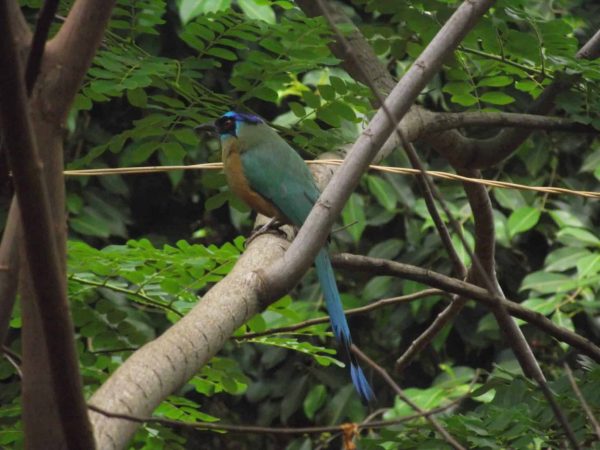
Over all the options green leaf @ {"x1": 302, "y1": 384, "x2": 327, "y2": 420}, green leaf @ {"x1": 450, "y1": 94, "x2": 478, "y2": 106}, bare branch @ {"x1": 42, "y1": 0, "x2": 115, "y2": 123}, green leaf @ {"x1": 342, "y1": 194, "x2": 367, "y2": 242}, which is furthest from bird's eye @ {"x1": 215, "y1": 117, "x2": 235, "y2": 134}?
green leaf @ {"x1": 302, "y1": 384, "x2": 327, "y2": 420}

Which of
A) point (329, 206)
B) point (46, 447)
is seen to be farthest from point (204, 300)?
point (46, 447)

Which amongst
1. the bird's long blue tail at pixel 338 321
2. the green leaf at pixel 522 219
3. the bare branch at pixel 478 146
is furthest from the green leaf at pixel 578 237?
the bird's long blue tail at pixel 338 321

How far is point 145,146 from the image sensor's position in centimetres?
254

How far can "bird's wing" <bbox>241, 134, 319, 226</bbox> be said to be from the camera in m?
2.86

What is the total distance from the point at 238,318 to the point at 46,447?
493mm

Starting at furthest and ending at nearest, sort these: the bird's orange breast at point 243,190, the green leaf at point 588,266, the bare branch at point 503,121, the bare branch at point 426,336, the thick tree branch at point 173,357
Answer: the green leaf at point 588,266 < the bird's orange breast at point 243,190 < the bare branch at point 426,336 < the bare branch at point 503,121 < the thick tree branch at point 173,357

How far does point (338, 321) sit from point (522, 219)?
6.77 feet

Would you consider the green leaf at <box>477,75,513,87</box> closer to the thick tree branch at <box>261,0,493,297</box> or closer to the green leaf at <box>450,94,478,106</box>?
the green leaf at <box>450,94,478,106</box>

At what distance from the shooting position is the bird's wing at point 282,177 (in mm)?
2859

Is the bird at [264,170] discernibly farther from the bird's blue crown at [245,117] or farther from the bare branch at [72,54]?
the bare branch at [72,54]

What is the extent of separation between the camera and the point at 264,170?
3082 mm

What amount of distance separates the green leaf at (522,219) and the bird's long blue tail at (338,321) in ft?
6.35

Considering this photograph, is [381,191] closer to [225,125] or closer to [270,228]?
[225,125]

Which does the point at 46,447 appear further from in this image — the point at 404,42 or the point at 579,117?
the point at 404,42
